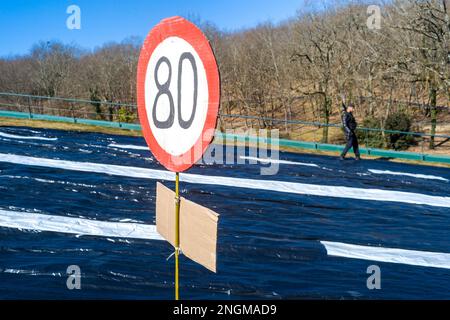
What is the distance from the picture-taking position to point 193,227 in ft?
8.59

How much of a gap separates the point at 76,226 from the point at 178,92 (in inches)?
162

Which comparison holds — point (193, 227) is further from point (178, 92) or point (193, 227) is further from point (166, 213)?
point (178, 92)

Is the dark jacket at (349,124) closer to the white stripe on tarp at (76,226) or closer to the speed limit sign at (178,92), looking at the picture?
the white stripe on tarp at (76,226)

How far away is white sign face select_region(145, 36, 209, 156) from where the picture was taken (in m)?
2.44

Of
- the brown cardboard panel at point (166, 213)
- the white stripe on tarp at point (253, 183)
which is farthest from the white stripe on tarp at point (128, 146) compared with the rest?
the brown cardboard panel at point (166, 213)

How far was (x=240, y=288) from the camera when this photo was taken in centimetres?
440

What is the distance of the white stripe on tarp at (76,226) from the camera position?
19.2ft

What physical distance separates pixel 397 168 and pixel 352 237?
734cm

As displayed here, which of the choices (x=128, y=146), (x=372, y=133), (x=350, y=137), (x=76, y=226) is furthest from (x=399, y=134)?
(x=76, y=226)

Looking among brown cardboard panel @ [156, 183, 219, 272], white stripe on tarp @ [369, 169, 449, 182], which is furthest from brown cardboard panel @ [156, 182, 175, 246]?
white stripe on tarp @ [369, 169, 449, 182]

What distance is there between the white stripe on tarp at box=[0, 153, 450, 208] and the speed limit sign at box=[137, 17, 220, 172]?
6.29 metres

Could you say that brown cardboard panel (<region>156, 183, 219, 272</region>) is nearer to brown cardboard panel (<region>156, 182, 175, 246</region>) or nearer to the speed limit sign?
brown cardboard panel (<region>156, 182, 175, 246</region>)
